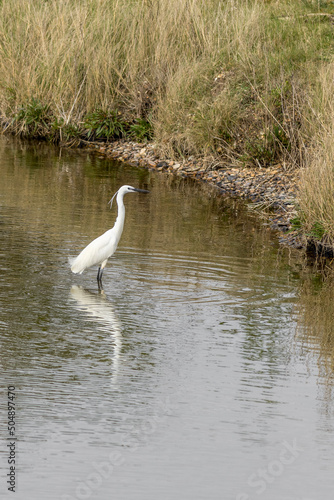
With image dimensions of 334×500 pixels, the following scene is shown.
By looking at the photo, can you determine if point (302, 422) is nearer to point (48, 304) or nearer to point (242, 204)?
point (48, 304)

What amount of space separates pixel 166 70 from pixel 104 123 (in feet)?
4.90

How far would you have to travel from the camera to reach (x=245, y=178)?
12.8 metres

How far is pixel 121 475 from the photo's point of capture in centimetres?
430

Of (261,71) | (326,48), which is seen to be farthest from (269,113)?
(326,48)

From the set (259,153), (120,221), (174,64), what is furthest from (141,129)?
(120,221)

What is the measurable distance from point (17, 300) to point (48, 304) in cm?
26

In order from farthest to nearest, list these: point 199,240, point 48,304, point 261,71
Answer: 1. point 261,71
2. point 199,240
3. point 48,304

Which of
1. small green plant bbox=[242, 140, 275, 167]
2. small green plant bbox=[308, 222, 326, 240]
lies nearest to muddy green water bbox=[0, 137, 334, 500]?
small green plant bbox=[308, 222, 326, 240]

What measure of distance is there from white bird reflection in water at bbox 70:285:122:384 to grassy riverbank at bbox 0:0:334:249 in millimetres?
5892

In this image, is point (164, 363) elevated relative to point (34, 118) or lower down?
lower down

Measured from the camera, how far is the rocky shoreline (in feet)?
35.6

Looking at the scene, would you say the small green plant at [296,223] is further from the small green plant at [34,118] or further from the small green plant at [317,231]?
the small green plant at [34,118]

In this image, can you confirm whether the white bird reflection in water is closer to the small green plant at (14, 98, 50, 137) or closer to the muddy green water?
the muddy green water

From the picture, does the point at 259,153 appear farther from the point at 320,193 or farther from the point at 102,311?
the point at 102,311
